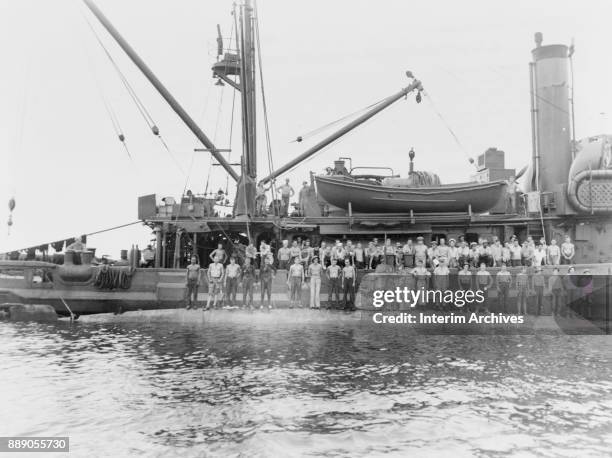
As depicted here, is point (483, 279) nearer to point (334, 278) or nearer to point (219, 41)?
point (334, 278)

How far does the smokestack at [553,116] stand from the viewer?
2045 centimetres

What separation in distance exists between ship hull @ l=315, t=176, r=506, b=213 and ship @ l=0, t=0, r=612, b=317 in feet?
0.12

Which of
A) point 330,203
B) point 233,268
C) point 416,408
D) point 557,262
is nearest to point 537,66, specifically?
point 557,262

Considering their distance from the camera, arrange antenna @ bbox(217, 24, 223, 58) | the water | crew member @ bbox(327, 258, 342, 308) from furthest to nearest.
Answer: antenna @ bbox(217, 24, 223, 58), crew member @ bbox(327, 258, 342, 308), the water

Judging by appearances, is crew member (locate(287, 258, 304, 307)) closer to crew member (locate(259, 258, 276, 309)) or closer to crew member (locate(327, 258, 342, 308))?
crew member (locate(259, 258, 276, 309))

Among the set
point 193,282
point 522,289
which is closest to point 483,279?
point 522,289

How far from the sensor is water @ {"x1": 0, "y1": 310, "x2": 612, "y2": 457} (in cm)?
654

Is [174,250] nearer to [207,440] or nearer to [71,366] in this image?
[71,366]

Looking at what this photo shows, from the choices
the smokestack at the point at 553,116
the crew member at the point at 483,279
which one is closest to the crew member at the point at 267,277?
the crew member at the point at 483,279

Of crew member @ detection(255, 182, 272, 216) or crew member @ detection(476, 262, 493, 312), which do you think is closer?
crew member @ detection(476, 262, 493, 312)

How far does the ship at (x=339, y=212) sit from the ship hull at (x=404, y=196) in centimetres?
4

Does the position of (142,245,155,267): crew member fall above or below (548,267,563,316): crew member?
above

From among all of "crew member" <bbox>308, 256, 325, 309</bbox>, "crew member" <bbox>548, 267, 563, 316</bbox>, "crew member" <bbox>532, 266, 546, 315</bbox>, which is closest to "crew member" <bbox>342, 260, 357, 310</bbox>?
"crew member" <bbox>308, 256, 325, 309</bbox>

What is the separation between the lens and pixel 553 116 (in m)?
20.5
